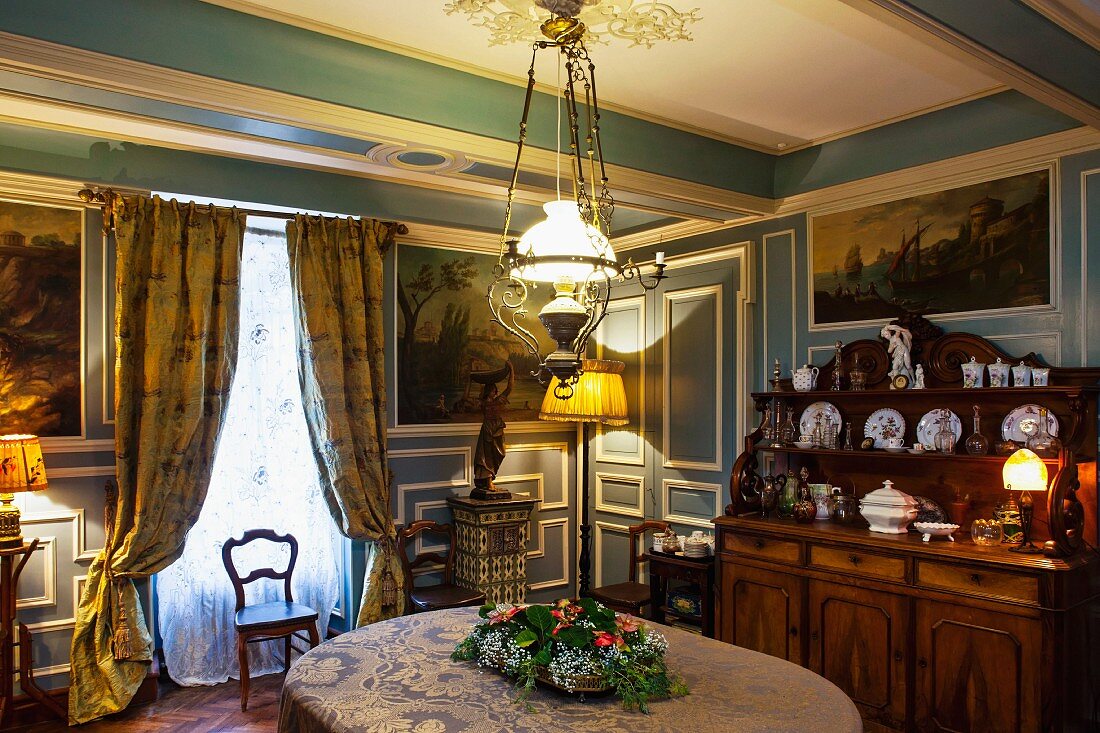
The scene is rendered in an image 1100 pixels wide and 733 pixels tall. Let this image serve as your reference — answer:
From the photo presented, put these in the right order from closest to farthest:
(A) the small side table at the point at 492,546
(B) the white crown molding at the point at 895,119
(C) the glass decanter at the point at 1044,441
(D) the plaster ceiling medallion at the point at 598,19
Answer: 1. (D) the plaster ceiling medallion at the point at 598,19
2. (C) the glass decanter at the point at 1044,441
3. (B) the white crown molding at the point at 895,119
4. (A) the small side table at the point at 492,546

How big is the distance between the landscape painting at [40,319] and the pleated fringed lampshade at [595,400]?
287 centimetres

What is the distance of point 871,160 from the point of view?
4383mm

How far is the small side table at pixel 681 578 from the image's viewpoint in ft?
15.4

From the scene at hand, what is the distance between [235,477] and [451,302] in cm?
184

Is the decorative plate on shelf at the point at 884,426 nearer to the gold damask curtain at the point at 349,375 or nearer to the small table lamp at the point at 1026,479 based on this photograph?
the small table lamp at the point at 1026,479

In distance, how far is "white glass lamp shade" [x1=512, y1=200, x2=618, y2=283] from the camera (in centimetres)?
238

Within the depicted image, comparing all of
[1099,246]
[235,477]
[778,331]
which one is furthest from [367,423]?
[1099,246]

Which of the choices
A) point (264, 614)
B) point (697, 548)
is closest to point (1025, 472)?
point (697, 548)

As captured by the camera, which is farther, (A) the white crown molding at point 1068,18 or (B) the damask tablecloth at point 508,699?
(A) the white crown molding at point 1068,18

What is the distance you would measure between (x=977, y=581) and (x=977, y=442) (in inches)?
26.3

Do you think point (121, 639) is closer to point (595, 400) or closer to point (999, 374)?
point (595, 400)

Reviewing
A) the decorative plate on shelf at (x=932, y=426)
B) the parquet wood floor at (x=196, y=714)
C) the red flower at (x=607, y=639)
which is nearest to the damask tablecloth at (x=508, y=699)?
the red flower at (x=607, y=639)

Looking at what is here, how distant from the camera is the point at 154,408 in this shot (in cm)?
441

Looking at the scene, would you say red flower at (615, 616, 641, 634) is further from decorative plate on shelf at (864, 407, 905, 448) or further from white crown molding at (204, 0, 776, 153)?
white crown molding at (204, 0, 776, 153)
